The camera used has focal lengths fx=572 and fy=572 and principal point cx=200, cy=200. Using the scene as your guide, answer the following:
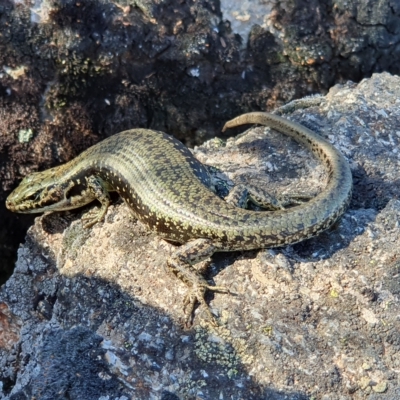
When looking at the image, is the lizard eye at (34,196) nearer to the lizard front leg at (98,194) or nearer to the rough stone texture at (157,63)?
the lizard front leg at (98,194)

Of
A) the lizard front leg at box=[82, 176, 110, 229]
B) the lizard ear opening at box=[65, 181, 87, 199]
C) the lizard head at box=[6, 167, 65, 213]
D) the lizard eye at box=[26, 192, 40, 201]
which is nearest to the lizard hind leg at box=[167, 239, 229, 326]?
the lizard front leg at box=[82, 176, 110, 229]

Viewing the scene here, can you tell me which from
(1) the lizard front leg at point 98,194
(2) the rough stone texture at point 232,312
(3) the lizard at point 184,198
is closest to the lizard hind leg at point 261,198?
(3) the lizard at point 184,198

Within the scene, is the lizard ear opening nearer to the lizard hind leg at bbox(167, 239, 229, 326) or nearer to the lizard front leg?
the lizard front leg

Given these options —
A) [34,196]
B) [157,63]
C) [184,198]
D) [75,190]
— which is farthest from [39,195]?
[157,63]

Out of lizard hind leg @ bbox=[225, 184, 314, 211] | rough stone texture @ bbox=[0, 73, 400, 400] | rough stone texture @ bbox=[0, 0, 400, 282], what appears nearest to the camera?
rough stone texture @ bbox=[0, 73, 400, 400]

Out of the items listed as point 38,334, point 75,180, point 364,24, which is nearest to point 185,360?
point 38,334

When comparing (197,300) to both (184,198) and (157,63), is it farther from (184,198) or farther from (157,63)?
(157,63)
